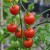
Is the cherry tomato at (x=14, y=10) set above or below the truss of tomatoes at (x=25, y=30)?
above

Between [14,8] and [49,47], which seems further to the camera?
[49,47]

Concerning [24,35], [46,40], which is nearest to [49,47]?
[46,40]

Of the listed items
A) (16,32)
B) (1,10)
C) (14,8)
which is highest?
(14,8)

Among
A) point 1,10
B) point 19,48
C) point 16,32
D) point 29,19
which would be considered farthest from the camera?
point 1,10

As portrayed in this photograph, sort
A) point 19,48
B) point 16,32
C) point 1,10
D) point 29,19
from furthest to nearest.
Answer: point 1,10 → point 19,48 → point 16,32 → point 29,19

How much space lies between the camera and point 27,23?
942 mm

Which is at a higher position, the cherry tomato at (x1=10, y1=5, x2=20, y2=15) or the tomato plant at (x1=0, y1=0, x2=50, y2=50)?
the cherry tomato at (x1=10, y1=5, x2=20, y2=15)

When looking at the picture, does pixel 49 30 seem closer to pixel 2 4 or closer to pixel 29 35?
pixel 29 35

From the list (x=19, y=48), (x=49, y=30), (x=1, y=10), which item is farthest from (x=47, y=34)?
(x=1, y=10)

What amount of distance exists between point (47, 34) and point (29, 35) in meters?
0.18

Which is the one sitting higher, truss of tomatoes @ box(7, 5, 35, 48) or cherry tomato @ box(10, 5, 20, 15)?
cherry tomato @ box(10, 5, 20, 15)

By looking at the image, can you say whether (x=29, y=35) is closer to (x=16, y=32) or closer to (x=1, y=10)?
(x=16, y=32)

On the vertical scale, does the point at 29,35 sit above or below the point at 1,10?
above

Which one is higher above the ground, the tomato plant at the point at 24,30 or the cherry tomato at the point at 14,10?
the cherry tomato at the point at 14,10
